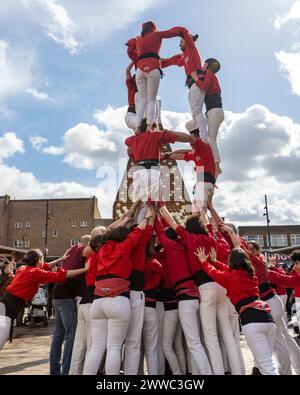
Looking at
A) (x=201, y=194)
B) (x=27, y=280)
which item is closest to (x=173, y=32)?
(x=201, y=194)

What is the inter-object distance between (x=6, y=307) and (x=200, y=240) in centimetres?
265

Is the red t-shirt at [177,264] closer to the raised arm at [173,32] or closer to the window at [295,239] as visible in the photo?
the raised arm at [173,32]

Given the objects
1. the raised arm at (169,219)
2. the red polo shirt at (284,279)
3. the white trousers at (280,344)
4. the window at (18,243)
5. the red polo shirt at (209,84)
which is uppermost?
the red polo shirt at (209,84)

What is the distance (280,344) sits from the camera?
5.31 metres

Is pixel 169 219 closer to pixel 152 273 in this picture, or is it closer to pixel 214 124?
pixel 152 273

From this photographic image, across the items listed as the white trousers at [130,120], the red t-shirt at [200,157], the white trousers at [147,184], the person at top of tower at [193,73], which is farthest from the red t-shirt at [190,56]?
the white trousers at [147,184]

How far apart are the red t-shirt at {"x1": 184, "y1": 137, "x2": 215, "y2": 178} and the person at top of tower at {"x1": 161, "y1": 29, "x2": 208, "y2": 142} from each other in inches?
16.9

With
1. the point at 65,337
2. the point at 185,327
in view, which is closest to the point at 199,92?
the point at 185,327

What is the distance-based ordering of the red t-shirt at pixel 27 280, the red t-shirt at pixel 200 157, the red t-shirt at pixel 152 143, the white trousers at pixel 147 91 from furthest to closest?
the white trousers at pixel 147 91 < the red t-shirt at pixel 200 157 < the red t-shirt at pixel 152 143 < the red t-shirt at pixel 27 280

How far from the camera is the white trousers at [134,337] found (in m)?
4.61

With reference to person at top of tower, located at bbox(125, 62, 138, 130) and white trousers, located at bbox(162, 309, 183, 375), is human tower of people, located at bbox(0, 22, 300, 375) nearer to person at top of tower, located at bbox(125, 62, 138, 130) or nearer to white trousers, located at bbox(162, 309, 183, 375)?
white trousers, located at bbox(162, 309, 183, 375)

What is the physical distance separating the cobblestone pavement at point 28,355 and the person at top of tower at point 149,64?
4503mm

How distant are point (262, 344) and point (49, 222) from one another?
4225cm

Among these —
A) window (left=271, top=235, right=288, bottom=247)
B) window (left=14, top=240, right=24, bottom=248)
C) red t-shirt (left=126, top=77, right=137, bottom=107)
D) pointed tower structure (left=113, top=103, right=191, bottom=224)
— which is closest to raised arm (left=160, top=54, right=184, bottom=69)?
red t-shirt (left=126, top=77, right=137, bottom=107)
